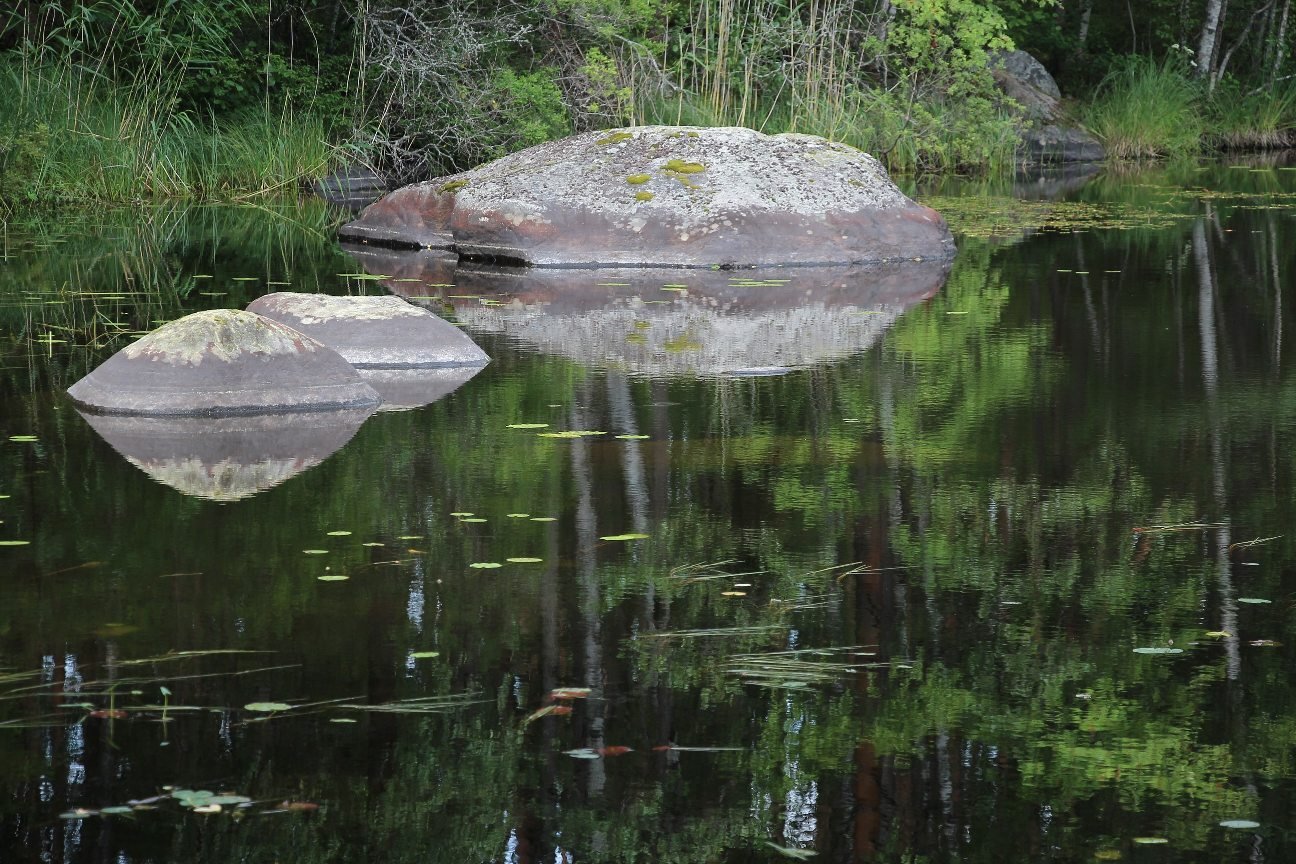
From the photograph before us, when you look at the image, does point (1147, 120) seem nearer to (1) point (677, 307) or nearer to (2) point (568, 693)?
(1) point (677, 307)

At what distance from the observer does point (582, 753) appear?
333 centimetres

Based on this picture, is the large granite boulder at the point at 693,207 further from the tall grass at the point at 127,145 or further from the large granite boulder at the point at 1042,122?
the large granite boulder at the point at 1042,122

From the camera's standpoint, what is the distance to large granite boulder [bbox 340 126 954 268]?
1204cm

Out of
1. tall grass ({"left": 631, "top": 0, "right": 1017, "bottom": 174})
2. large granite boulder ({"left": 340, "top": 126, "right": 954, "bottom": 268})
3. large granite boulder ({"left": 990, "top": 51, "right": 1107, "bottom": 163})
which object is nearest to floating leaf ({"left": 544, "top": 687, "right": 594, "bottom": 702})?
large granite boulder ({"left": 340, "top": 126, "right": 954, "bottom": 268})

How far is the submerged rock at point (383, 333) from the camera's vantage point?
25.7 ft

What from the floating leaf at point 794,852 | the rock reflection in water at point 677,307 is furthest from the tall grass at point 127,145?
the floating leaf at point 794,852

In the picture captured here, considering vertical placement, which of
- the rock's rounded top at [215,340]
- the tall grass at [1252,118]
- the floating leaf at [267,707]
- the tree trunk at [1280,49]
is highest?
the tree trunk at [1280,49]

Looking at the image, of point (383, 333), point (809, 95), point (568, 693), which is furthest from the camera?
point (809, 95)

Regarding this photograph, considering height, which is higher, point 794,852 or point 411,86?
point 411,86

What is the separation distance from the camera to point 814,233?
12227 mm

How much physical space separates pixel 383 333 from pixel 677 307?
251 cm

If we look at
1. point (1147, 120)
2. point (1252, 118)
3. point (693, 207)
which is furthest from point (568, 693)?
point (1252, 118)

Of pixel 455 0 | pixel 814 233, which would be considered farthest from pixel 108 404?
pixel 455 0

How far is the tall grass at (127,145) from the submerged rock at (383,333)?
349 inches
